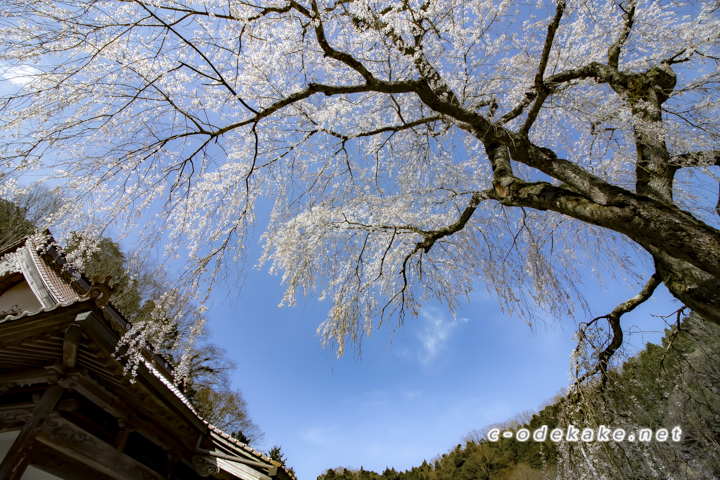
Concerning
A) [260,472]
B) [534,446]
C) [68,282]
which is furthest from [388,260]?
[534,446]

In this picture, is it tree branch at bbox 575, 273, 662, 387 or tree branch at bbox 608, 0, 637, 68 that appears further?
tree branch at bbox 608, 0, 637, 68

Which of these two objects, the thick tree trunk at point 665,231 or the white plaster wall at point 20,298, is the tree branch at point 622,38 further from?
the white plaster wall at point 20,298

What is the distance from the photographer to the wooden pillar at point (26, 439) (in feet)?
9.41

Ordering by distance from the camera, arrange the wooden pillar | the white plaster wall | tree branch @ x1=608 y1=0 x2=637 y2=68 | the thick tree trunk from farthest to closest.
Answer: the white plaster wall, tree branch @ x1=608 y1=0 x2=637 y2=68, the wooden pillar, the thick tree trunk

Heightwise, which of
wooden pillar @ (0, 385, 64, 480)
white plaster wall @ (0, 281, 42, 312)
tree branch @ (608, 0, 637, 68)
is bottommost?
wooden pillar @ (0, 385, 64, 480)

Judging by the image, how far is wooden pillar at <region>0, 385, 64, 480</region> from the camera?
2.87 m

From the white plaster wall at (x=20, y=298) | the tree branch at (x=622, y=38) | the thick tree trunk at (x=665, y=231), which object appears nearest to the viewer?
the thick tree trunk at (x=665, y=231)

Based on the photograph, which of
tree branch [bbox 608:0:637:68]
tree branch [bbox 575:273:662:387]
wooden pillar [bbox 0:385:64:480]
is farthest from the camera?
tree branch [bbox 608:0:637:68]

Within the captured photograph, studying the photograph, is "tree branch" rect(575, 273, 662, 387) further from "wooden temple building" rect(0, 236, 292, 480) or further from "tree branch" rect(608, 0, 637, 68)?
"wooden temple building" rect(0, 236, 292, 480)

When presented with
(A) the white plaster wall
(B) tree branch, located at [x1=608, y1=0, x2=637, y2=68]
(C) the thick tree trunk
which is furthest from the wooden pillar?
(B) tree branch, located at [x1=608, y1=0, x2=637, y2=68]

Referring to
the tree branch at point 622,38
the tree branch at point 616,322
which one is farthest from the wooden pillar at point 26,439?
the tree branch at point 622,38

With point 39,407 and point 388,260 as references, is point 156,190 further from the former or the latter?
point 388,260

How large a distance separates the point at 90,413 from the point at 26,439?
0.82 meters

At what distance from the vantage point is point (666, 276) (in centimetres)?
256
